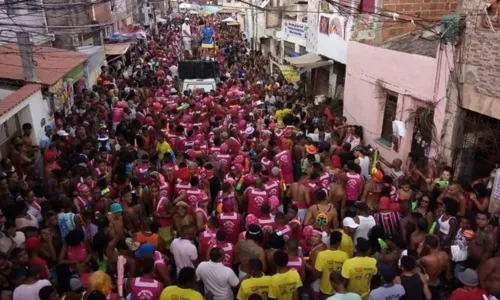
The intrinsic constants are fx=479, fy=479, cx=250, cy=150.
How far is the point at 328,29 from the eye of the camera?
1427 centimetres

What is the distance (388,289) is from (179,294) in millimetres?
2168

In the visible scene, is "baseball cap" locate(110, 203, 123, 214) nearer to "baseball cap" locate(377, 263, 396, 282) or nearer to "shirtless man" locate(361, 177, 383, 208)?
"baseball cap" locate(377, 263, 396, 282)

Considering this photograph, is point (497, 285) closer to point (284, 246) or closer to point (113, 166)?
point (284, 246)

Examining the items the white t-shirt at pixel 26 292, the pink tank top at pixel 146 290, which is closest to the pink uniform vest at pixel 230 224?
the pink tank top at pixel 146 290

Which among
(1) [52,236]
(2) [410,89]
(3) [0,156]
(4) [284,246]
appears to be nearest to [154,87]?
(3) [0,156]

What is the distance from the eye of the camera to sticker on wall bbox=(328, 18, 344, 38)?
1343 cm

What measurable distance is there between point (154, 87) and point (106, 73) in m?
3.07

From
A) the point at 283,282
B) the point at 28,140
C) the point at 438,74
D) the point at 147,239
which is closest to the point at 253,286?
the point at 283,282

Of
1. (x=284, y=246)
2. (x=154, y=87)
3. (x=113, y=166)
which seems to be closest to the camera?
(x=284, y=246)

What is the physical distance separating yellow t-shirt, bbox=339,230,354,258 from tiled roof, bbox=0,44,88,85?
910 centimetres

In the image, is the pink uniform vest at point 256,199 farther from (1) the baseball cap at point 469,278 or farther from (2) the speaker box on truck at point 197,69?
(2) the speaker box on truck at point 197,69

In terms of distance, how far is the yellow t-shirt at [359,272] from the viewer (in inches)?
209

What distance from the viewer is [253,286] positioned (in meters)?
5.15

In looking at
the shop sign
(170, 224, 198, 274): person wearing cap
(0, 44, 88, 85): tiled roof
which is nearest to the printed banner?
the shop sign
